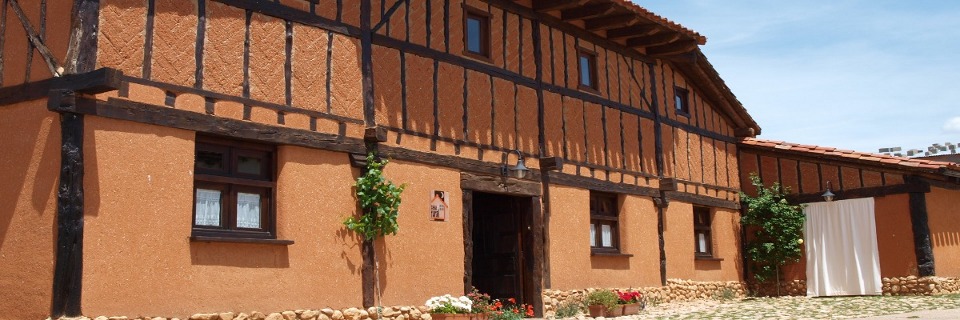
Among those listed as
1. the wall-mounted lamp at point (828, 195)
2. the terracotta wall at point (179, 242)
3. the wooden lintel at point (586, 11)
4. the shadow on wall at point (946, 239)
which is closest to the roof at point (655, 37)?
the wooden lintel at point (586, 11)

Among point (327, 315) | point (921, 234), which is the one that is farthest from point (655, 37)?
point (327, 315)

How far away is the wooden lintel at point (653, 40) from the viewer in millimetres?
16531

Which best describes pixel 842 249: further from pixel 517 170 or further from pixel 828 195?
pixel 517 170

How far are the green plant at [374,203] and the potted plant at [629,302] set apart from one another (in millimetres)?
4709

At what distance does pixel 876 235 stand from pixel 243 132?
13.7 metres

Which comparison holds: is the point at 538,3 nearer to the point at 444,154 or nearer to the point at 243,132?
the point at 444,154

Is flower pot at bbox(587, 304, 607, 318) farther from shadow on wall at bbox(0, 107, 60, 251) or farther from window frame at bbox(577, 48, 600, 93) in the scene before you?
shadow on wall at bbox(0, 107, 60, 251)

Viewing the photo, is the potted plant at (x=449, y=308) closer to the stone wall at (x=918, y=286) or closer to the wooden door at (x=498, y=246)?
the wooden door at (x=498, y=246)

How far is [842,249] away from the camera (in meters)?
18.7

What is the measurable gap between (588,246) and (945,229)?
27.2 feet

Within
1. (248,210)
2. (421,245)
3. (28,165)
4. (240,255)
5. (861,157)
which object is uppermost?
(861,157)

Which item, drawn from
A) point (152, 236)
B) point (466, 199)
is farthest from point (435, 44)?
point (152, 236)

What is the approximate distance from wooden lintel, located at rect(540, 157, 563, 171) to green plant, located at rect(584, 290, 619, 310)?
2.03 meters

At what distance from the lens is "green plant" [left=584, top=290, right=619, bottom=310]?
546 inches
